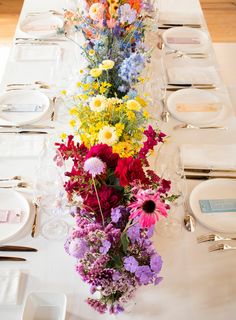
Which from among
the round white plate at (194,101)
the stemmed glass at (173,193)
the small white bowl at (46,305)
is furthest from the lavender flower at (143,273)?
the round white plate at (194,101)

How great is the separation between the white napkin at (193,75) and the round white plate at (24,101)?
A: 0.63m

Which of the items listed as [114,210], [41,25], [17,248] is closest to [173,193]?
[114,210]

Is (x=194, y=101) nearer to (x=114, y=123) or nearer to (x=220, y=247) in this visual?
(x=114, y=123)

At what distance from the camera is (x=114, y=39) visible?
166cm

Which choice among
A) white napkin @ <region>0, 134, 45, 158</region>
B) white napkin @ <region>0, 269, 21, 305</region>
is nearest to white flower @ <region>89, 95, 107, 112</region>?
white napkin @ <region>0, 134, 45, 158</region>

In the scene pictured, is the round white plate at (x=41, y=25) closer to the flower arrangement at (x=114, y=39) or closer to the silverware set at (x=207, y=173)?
the flower arrangement at (x=114, y=39)

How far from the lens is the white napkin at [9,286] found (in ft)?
3.75

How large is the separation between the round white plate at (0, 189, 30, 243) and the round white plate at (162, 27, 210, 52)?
3.99 feet

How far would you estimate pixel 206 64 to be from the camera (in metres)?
2.06

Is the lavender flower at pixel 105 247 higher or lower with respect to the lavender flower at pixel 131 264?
higher

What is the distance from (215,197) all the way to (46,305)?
0.70 m

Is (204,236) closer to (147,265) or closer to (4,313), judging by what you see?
(147,265)

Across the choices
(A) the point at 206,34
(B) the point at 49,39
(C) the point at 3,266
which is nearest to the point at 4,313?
(C) the point at 3,266

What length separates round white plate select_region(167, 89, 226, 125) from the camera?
1750 mm
